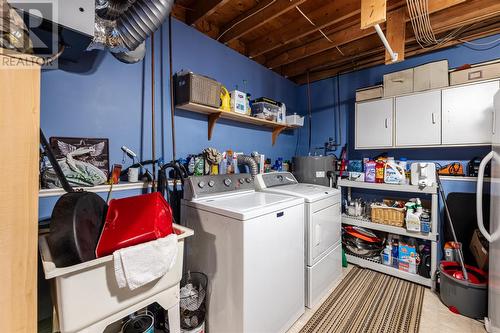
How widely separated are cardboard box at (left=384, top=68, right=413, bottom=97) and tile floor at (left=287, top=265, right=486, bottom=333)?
2172mm

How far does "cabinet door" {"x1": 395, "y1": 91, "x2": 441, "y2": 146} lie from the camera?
88.7 inches

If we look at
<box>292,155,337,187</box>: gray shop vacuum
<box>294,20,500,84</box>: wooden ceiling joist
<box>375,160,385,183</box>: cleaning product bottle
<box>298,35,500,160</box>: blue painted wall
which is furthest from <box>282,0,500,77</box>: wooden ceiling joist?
<box>292,155,337,187</box>: gray shop vacuum

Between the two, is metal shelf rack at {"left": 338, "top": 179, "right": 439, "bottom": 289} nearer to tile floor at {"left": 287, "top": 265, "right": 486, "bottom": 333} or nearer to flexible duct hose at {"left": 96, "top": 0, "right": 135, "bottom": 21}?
tile floor at {"left": 287, "top": 265, "right": 486, "bottom": 333}

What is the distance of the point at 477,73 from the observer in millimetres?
2066

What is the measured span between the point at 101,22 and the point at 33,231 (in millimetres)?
1222

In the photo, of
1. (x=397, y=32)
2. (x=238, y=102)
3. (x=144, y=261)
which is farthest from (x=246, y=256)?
(x=397, y=32)

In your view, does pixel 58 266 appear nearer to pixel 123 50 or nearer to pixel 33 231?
pixel 33 231

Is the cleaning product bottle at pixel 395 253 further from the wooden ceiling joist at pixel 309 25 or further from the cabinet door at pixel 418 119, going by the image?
the wooden ceiling joist at pixel 309 25

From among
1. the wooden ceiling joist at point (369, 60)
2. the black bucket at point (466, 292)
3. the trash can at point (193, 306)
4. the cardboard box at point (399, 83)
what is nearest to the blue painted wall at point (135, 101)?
the trash can at point (193, 306)

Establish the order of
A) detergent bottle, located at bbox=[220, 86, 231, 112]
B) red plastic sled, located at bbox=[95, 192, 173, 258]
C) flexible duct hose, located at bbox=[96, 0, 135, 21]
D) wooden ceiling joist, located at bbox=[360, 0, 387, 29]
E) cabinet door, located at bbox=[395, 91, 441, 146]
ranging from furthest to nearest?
cabinet door, located at bbox=[395, 91, 441, 146] < detergent bottle, located at bbox=[220, 86, 231, 112] < wooden ceiling joist, located at bbox=[360, 0, 387, 29] < flexible duct hose, located at bbox=[96, 0, 135, 21] < red plastic sled, located at bbox=[95, 192, 173, 258]

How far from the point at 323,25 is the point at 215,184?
1.92 metres

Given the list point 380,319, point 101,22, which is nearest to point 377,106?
point 380,319

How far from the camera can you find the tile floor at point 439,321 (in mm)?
1638

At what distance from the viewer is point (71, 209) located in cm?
92
